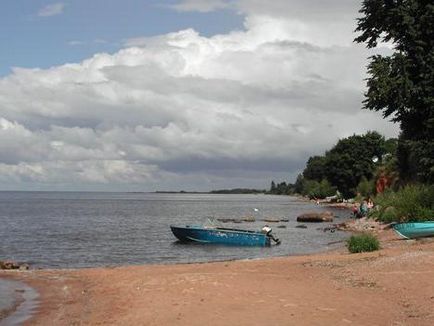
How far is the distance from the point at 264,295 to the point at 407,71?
24879mm

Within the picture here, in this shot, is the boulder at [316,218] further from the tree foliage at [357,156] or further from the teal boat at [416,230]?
the tree foliage at [357,156]

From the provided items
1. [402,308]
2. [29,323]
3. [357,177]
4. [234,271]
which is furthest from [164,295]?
[357,177]

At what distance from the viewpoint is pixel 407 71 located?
35594 mm

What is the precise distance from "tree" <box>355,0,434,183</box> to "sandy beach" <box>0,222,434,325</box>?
1648 cm

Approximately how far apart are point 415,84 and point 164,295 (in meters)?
25.3

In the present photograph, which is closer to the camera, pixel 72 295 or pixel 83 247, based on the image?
pixel 72 295

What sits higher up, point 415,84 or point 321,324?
point 415,84

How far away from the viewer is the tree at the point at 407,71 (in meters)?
34.7

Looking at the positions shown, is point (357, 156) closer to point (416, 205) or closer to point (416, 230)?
point (416, 205)

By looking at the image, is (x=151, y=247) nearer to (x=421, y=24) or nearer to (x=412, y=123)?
(x=412, y=123)

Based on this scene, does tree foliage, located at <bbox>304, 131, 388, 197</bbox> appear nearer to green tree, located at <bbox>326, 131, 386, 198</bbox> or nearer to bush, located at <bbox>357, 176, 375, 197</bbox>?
green tree, located at <bbox>326, 131, 386, 198</bbox>

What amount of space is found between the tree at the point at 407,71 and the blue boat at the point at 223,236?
1187 centimetres

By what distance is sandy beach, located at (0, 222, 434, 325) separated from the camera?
41.0 feet

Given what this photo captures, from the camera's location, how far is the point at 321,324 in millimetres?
11609
